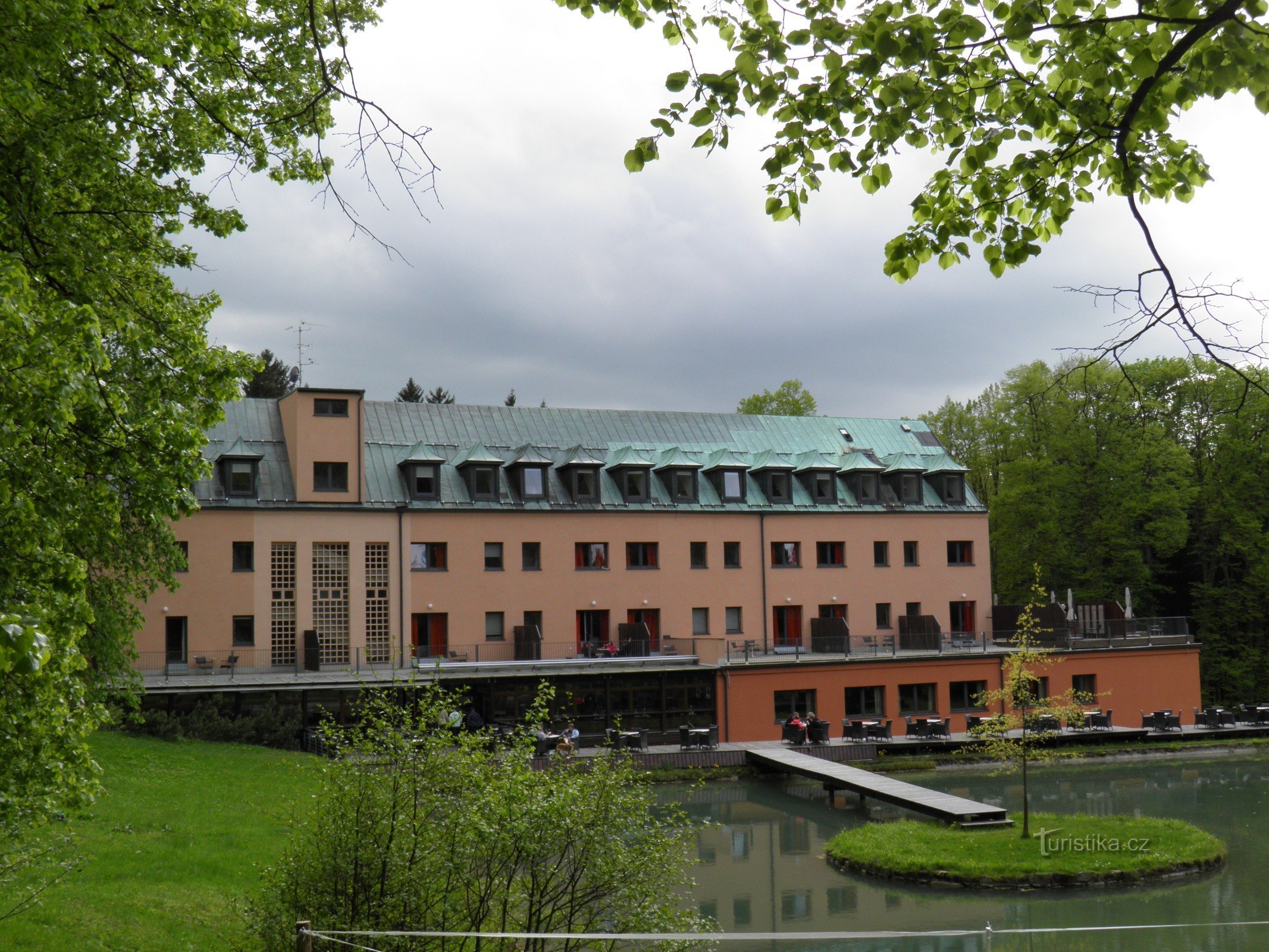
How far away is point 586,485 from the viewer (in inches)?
1399

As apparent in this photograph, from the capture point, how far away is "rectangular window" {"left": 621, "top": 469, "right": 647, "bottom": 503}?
3616cm

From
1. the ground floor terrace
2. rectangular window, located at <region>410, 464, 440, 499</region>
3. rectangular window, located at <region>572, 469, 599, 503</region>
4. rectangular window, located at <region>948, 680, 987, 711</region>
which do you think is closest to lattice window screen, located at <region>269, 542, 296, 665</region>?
the ground floor terrace

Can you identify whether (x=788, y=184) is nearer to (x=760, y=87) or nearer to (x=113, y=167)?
(x=760, y=87)

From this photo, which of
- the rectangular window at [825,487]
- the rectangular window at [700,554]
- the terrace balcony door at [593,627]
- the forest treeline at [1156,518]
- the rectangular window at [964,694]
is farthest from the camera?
the forest treeline at [1156,518]

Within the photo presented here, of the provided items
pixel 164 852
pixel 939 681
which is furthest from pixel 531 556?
pixel 164 852

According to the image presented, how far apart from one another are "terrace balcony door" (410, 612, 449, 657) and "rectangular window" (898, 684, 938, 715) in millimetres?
14688

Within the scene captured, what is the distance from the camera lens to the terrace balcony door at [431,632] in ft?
108

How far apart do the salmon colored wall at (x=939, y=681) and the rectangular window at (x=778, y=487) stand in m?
6.24

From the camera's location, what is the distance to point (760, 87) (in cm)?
595

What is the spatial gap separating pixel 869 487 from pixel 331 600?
19.0 meters

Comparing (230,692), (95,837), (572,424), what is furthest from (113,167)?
(572,424)

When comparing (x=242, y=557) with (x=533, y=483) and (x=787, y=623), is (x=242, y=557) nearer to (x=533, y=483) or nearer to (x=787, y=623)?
(x=533, y=483)

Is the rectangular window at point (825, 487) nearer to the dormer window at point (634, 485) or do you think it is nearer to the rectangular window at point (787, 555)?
the rectangular window at point (787, 555)

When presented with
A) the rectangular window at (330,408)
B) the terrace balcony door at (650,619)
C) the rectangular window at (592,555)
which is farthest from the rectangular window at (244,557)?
the terrace balcony door at (650,619)
